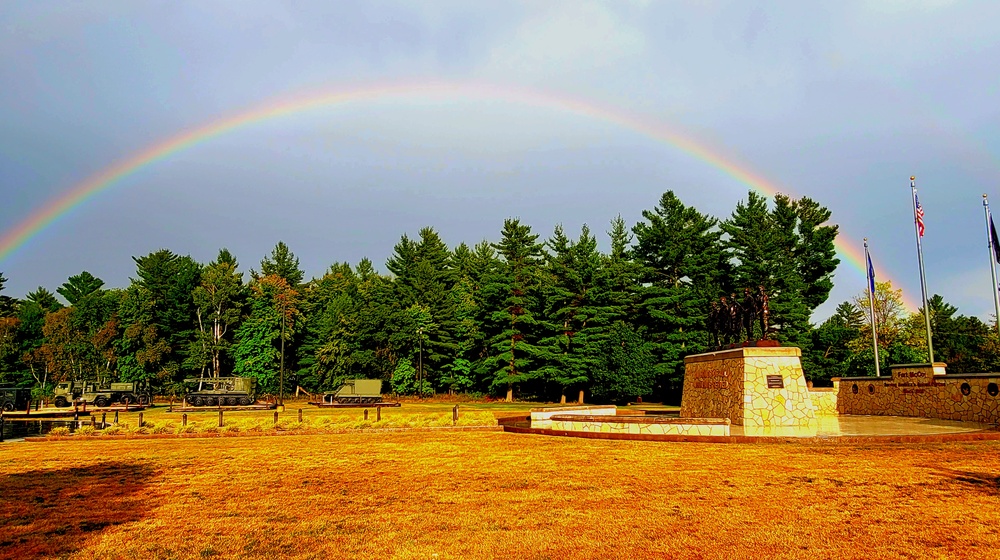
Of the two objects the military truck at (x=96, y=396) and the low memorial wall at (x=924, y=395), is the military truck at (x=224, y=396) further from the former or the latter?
the low memorial wall at (x=924, y=395)

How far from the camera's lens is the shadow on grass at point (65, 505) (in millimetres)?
7105

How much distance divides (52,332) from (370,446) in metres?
56.5

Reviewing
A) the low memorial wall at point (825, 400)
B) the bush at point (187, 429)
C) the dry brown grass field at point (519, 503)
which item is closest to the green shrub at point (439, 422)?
the dry brown grass field at point (519, 503)

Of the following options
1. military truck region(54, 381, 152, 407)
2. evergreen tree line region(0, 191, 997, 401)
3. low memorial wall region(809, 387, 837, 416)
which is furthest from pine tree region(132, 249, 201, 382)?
low memorial wall region(809, 387, 837, 416)

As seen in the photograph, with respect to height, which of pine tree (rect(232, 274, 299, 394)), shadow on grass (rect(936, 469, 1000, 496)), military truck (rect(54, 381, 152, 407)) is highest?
pine tree (rect(232, 274, 299, 394))

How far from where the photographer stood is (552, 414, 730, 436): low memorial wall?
15.8 metres

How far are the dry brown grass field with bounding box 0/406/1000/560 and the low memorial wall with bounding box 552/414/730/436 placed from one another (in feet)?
5.21

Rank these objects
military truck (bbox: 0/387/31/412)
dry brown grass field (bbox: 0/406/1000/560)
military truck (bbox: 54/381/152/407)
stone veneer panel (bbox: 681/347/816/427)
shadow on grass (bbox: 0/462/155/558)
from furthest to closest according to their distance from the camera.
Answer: military truck (bbox: 54/381/152/407)
military truck (bbox: 0/387/31/412)
stone veneer panel (bbox: 681/347/816/427)
shadow on grass (bbox: 0/462/155/558)
dry brown grass field (bbox: 0/406/1000/560)

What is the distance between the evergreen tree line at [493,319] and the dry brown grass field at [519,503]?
29.4 m

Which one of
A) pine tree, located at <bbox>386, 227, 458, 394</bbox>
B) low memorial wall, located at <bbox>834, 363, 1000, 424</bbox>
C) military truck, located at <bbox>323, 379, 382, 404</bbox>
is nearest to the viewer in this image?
low memorial wall, located at <bbox>834, 363, 1000, 424</bbox>

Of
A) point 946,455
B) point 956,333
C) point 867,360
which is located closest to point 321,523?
point 946,455

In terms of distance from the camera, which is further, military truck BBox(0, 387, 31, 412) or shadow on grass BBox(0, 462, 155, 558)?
military truck BBox(0, 387, 31, 412)

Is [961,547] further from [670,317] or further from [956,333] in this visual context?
[956,333]

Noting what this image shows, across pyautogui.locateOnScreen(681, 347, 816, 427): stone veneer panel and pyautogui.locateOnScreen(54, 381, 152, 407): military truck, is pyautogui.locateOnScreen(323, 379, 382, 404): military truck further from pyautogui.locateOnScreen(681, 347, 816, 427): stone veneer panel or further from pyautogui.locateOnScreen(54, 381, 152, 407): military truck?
pyautogui.locateOnScreen(681, 347, 816, 427): stone veneer panel
